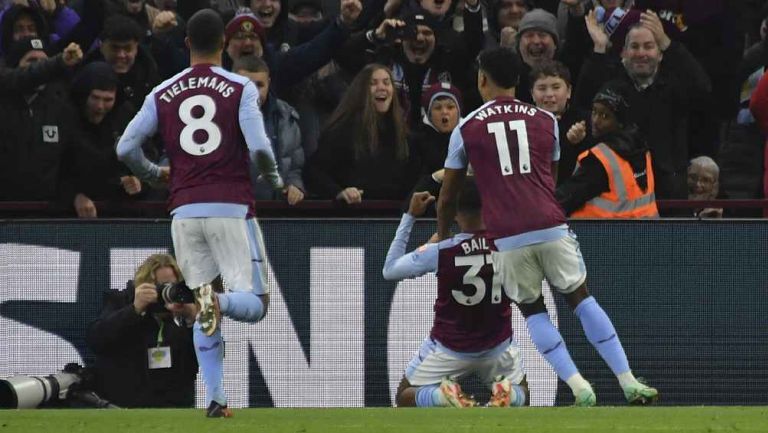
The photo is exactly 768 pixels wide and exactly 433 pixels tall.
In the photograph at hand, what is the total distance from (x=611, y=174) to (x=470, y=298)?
1.75 m

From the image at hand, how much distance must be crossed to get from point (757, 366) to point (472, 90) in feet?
10.7

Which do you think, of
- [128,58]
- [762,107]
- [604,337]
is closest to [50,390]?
[128,58]

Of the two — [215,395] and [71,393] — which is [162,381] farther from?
[215,395]

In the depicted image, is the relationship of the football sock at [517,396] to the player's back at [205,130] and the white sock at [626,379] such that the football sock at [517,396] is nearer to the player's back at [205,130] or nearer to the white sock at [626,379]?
the white sock at [626,379]

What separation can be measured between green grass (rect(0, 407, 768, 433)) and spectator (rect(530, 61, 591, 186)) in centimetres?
314

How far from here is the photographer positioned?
11141mm

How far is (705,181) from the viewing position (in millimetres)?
12672

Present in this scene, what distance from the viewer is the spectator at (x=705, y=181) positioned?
1265cm

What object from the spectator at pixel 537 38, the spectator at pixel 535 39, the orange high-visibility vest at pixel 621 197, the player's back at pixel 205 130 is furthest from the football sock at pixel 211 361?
the spectator at pixel 537 38

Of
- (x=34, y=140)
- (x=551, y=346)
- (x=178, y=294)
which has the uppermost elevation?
(x=34, y=140)

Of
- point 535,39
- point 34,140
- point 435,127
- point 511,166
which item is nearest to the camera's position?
point 511,166

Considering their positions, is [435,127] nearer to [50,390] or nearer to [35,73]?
[35,73]

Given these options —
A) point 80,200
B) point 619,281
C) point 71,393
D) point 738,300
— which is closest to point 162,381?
point 71,393

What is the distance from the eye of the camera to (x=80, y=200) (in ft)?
39.4
